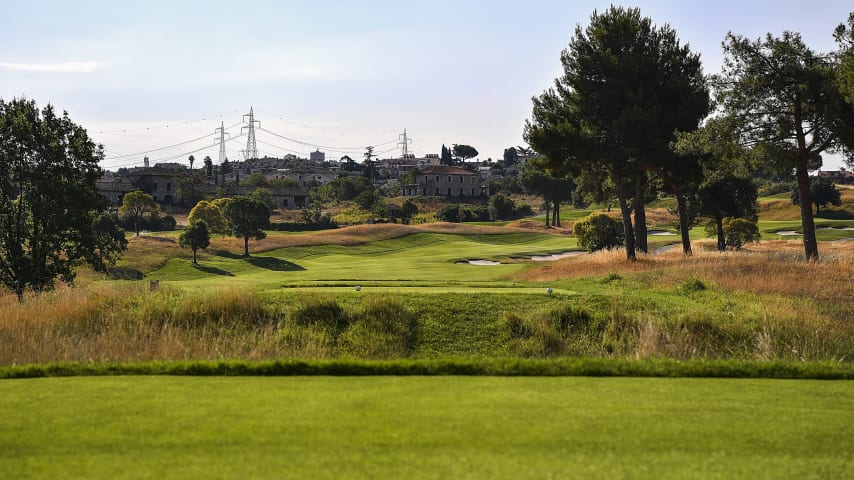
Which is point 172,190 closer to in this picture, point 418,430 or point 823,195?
point 823,195

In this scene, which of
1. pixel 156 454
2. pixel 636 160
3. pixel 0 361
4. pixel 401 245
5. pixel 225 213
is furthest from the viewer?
pixel 401 245

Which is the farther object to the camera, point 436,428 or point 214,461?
point 436,428

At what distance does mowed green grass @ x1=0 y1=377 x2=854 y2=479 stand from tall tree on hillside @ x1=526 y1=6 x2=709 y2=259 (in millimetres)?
29879

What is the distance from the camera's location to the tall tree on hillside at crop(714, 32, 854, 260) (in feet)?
93.0

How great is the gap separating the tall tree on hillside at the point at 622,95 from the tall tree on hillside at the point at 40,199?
21632 millimetres

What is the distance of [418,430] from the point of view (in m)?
6.52

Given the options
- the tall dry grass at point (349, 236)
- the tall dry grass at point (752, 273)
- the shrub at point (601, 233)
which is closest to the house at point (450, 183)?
the tall dry grass at point (349, 236)

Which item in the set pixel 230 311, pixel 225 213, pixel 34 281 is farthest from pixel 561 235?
pixel 230 311

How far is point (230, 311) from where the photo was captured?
17391 millimetres

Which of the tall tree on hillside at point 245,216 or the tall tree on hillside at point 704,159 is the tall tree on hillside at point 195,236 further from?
the tall tree on hillside at point 704,159

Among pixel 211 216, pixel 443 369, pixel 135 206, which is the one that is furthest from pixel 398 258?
pixel 443 369

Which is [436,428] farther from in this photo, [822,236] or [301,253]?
[822,236]

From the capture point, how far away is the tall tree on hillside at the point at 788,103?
28.3 meters

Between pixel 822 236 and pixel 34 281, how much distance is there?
6210 centimetres
